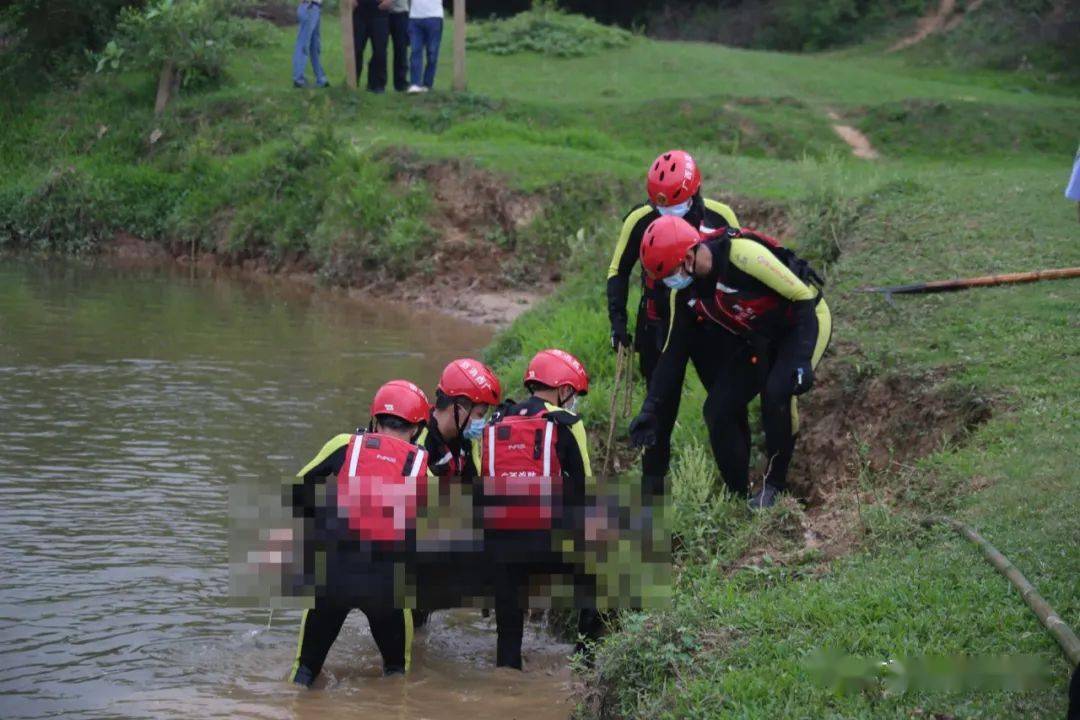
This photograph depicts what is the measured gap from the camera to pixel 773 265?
8.59 metres

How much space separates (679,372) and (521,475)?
1.61m

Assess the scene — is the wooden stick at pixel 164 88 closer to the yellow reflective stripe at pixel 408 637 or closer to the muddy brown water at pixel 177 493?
the muddy brown water at pixel 177 493

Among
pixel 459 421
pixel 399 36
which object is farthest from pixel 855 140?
pixel 459 421

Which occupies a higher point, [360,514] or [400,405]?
[400,405]

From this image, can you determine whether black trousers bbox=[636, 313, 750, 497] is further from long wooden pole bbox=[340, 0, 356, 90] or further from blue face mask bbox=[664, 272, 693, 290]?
long wooden pole bbox=[340, 0, 356, 90]

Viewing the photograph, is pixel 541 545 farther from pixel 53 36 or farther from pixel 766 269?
pixel 53 36

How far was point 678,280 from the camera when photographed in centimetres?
856

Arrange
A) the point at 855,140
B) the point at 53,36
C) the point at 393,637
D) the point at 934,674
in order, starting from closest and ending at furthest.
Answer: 1. the point at 934,674
2. the point at 393,637
3. the point at 855,140
4. the point at 53,36

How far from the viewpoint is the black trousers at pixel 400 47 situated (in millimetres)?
23250

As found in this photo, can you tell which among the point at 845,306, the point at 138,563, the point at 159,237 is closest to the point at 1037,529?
the point at 845,306

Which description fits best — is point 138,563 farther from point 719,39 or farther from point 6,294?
point 719,39

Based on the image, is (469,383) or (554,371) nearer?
(554,371)

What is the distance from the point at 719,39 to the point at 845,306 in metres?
27.1

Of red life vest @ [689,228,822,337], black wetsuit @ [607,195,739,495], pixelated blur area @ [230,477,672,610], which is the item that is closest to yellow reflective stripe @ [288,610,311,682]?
pixelated blur area @ [230,477,672,610]
